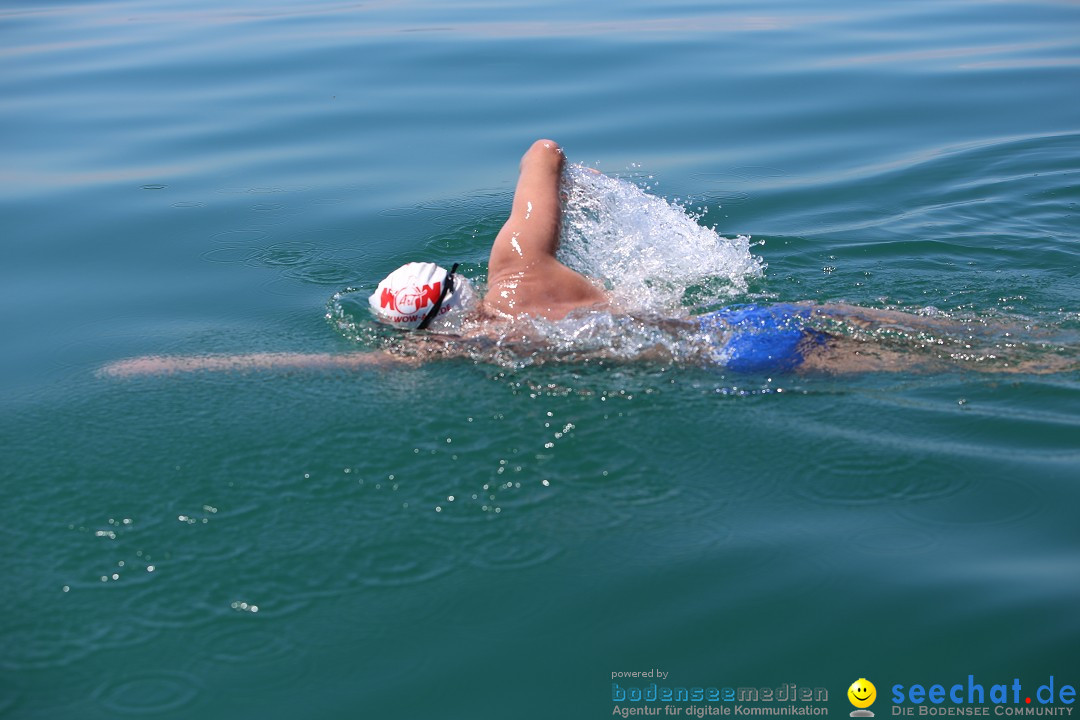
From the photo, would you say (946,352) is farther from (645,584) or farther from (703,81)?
(703,81)

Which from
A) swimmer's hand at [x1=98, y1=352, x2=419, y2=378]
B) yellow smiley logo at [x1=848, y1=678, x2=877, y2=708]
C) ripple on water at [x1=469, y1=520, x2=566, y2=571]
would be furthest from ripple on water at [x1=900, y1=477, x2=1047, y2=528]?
swimmer's hand at [x1=98, y1=352, x2=419, y2=378]

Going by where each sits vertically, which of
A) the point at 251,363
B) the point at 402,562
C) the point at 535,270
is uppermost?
the point at 535,270

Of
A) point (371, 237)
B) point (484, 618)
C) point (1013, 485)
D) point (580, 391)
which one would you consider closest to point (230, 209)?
point (371, 237)

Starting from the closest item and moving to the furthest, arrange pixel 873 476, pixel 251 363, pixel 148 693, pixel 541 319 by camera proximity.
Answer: pixel 148 693
pixel 873 476
pixel 541 319
pixel 251 363

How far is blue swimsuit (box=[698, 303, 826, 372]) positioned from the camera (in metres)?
A: 5.51

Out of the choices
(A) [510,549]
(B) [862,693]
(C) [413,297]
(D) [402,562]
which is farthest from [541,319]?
(B) [862,693]

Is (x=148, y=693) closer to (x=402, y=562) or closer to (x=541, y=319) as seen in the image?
(x=402, y=562)

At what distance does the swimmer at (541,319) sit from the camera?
18.2ft

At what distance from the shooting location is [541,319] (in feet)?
18.9

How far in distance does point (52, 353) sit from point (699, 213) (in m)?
4.86

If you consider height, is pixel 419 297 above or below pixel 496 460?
above

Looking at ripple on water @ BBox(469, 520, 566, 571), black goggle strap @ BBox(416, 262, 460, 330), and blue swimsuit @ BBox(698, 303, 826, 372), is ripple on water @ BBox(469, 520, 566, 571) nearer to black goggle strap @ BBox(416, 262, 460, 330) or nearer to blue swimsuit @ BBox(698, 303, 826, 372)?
blue swimsuit @ BBox(698, 303, 826, 372)

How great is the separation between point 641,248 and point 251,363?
8.79 feet

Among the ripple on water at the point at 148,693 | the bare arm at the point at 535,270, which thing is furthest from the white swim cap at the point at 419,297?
the ripple on water at the point at 148,693
